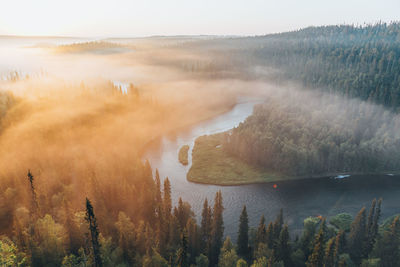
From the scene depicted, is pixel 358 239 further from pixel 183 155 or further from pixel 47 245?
pixel 183 155

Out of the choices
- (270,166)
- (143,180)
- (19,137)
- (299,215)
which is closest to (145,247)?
(143,180)

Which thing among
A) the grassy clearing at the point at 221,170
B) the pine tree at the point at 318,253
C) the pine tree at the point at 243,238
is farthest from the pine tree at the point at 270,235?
the grassy clearing at the point at 221,170

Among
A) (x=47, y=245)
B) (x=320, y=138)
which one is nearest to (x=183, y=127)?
(x=320, y=138)

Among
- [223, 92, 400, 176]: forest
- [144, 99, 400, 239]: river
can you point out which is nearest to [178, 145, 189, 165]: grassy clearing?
[144, 99, 400, 239]: river

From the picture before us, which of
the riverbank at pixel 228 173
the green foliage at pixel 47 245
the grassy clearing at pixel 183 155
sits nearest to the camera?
the green foliage at pixel 47 245

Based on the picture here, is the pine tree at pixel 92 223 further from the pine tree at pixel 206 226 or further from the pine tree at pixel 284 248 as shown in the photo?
the pine tree at pixel 284 248

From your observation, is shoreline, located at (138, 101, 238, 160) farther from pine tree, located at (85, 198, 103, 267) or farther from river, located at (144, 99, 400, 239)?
pine tree, located at (85, 198, 103, 267)
